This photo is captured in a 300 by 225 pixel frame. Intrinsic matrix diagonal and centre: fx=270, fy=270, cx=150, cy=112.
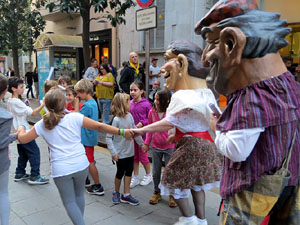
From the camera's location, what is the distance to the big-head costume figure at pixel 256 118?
148 cm

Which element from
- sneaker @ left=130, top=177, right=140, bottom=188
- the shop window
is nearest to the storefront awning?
the shop window

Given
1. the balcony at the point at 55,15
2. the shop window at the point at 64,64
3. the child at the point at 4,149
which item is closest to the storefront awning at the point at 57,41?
the shop window at the point at 64,64

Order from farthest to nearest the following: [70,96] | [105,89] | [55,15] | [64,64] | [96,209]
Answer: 1. [55,15]
2. [64,64]
3. [105,89]
4. [70,96]
5. [96,209]

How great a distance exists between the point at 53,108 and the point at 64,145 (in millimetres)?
360

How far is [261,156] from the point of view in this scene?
4.96 ft

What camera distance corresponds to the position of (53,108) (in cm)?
250

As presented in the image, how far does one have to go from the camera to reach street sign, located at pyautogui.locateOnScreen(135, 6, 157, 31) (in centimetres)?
481

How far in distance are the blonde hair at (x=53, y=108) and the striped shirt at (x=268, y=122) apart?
5.16ft

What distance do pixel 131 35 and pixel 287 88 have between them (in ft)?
34.7

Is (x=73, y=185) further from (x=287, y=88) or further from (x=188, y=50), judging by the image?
(x=287, y=88)

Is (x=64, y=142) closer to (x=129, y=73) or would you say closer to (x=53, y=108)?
(x=53, y=108)

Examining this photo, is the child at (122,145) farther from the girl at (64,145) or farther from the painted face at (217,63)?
the painted face at (217,63)

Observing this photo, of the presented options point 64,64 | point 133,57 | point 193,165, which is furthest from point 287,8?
point 64,64

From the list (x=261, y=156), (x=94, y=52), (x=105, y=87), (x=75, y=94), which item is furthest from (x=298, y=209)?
(x=94, y=52)
